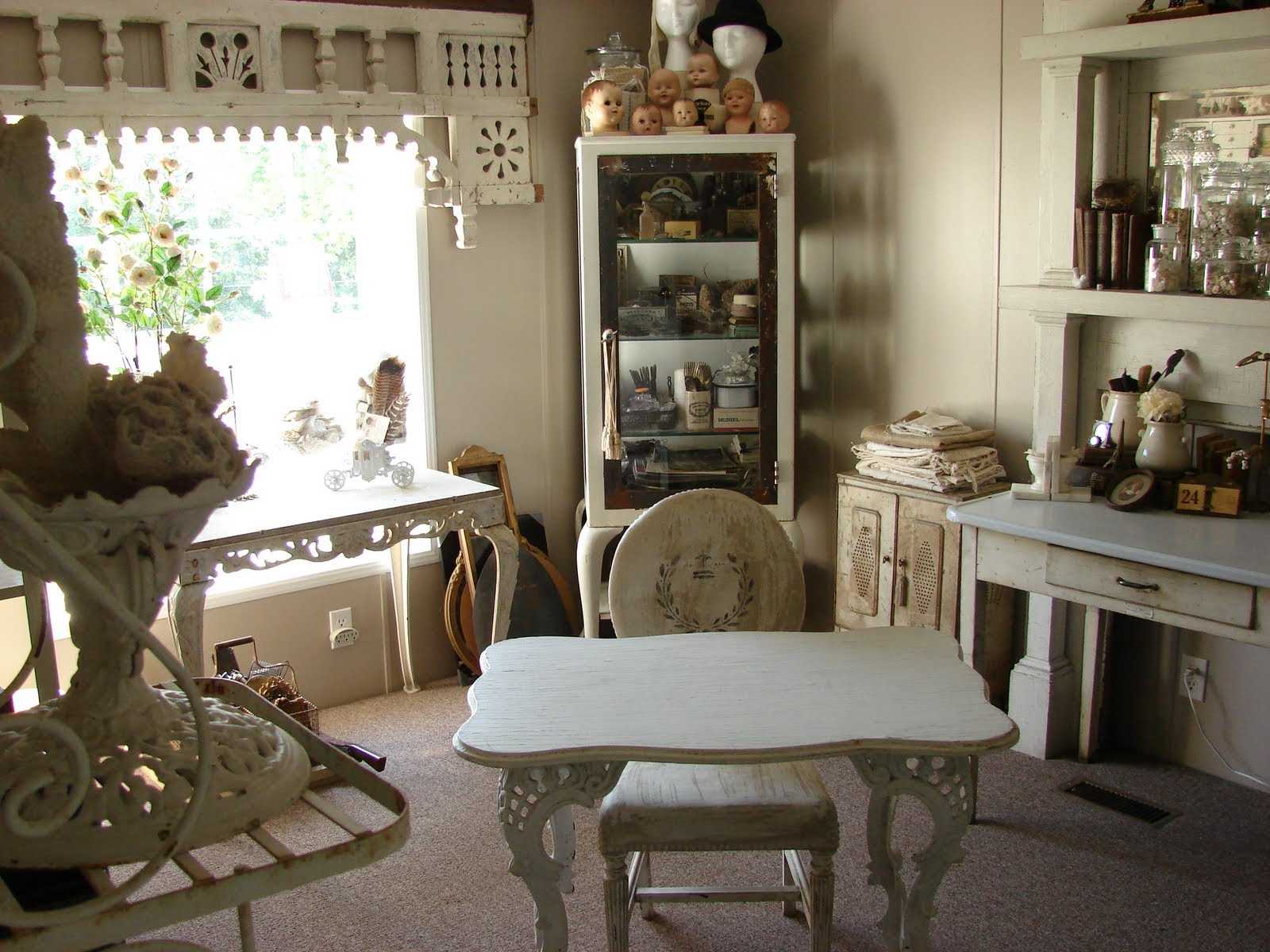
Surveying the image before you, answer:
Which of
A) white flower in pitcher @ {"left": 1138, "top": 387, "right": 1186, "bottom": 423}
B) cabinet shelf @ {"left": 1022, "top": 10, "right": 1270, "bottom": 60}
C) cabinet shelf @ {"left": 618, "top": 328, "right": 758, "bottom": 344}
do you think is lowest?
white flower in pitcher @ {"left": 1138, "top": 387, "right": 1186, "bottom": 423}

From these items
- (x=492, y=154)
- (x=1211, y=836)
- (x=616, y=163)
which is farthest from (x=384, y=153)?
(x=1211, y=836)

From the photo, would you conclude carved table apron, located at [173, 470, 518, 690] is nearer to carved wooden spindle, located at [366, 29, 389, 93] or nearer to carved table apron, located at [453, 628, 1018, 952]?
carved table apron, located at [453, 628, 1018, 952]

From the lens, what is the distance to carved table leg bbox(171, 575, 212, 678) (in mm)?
3227

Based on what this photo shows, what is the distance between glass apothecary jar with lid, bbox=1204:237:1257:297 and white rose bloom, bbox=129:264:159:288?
276 cm

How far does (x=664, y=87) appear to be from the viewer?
13.4 ft

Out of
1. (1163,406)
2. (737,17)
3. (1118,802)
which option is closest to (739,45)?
(737,17)

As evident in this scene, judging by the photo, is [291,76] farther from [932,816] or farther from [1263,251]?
[932,816]

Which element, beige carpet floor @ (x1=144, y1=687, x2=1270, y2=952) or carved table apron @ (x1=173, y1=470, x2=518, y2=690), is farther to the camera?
carved table apron @ (x1=173, y1=470, x2=518, y2=690)

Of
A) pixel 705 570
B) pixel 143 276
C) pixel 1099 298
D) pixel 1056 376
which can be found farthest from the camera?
pixel 1056 376

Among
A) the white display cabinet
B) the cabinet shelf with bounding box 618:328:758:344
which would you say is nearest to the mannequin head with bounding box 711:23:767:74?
the white display cabinet

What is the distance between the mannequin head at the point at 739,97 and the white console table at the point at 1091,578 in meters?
1.50

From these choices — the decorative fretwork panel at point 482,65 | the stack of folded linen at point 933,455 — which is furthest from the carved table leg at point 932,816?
the decorative fretwork panel at point 482,65

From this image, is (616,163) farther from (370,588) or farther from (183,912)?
(183,912)

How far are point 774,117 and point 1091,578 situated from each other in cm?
183
